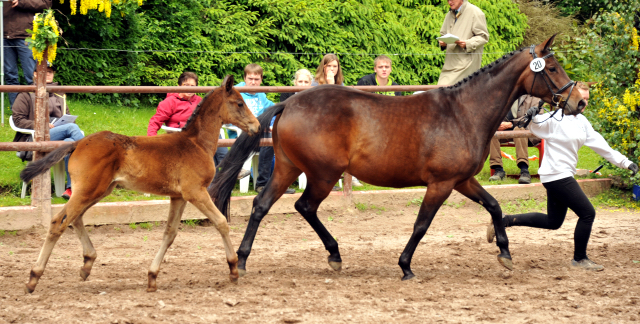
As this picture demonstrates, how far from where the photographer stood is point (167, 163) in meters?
4.79

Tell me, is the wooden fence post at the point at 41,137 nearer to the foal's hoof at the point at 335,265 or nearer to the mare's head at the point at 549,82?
the foal's hoof at the point at 335,265

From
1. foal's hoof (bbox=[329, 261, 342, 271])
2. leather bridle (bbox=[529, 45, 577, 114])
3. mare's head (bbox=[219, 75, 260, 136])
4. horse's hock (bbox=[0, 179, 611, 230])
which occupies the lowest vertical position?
horse's hock (bbox=[0, 179, 611, 230])

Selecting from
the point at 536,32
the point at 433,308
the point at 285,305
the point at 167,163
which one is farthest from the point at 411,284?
the point at 536,32

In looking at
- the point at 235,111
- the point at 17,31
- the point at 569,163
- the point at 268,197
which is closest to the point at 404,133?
the point at 268,197

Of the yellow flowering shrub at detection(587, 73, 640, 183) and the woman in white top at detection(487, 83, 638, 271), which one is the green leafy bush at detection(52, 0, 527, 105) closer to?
the yellow flowering shrub at detection(587, 73, 640, 183)

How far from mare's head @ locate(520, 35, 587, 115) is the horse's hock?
3.33 m

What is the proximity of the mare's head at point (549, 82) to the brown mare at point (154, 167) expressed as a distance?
2.33m

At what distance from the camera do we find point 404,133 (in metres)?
5.34

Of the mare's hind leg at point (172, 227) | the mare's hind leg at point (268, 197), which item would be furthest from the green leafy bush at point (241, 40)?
the mare's hind leg at point (172, 227)

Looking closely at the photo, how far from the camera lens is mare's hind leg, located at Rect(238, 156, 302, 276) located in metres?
5.48

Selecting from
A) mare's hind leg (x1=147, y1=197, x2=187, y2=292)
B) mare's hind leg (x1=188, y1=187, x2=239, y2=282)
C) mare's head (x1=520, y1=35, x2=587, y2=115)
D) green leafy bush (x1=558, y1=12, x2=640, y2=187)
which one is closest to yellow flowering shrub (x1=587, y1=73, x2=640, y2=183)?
green leafy bush (x1=558, y1=12, x2=640, y2=187)

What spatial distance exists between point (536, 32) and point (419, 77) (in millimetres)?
5036

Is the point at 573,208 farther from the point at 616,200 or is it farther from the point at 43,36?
the point at 43,36

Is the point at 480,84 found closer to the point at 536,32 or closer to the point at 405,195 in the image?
the point at 405,195
